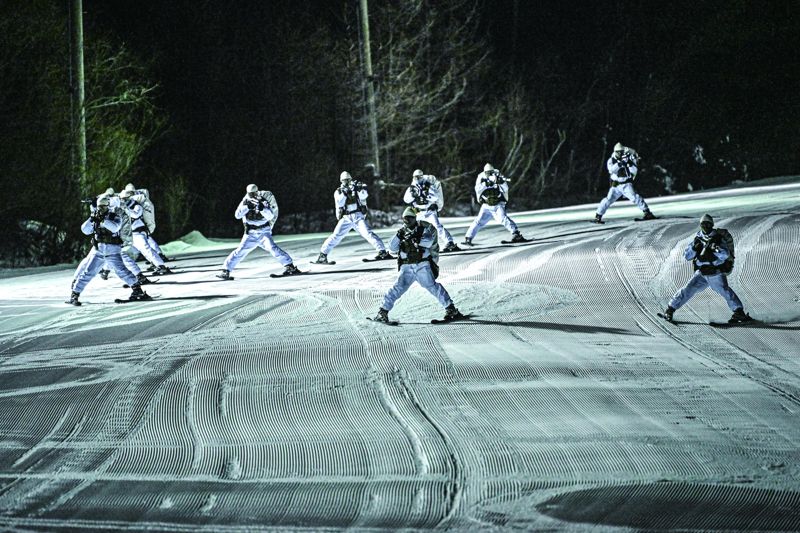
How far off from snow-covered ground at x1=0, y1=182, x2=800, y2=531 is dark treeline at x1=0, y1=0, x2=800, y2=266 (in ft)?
26.2

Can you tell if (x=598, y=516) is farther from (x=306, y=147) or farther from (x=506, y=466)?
(x=306, y=147)

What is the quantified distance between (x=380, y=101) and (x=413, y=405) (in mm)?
26285

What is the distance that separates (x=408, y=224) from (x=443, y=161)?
25.1m

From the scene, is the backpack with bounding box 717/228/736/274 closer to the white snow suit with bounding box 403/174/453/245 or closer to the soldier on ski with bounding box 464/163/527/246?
the white snow suit with bounding box 403/174/453/245

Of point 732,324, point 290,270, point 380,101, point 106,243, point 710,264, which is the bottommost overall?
point 732,324

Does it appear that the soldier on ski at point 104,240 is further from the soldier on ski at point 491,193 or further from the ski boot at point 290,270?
the soldier on ski at point 491,193

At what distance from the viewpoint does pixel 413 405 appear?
8.98 meters

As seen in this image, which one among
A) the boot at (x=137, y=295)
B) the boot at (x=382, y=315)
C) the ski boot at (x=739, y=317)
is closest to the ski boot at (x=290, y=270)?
the boot at (x=137, y=295)

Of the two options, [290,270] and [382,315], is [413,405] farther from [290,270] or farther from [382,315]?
[290,270]

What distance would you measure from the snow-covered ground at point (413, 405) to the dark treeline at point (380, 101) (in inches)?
314

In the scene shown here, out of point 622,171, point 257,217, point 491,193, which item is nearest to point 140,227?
point 257,217

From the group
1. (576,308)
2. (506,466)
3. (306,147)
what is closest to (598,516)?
(506,466)

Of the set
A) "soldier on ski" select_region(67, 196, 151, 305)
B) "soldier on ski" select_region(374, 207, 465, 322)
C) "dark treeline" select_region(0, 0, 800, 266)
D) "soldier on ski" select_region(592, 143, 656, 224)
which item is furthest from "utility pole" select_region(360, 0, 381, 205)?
"soldier on ski" select_region(374, 207, 465, 322)

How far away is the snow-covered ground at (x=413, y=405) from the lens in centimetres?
652
